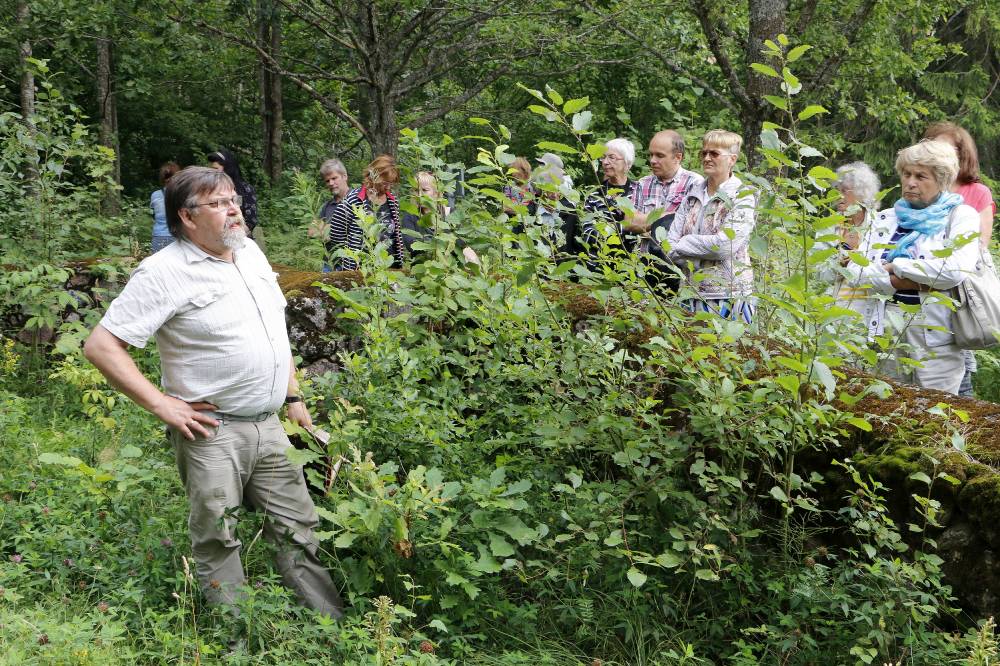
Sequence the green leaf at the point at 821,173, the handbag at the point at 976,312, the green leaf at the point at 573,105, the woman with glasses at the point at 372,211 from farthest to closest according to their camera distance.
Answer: the woman with glasses at the point at 372,211, the handbag at the point at 976,312, the green leaf at the point at 573,105, the green leaf at the point at 821,173

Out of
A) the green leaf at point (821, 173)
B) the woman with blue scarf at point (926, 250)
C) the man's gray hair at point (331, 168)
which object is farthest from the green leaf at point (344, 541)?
the man's gray hair at point (331, 168)

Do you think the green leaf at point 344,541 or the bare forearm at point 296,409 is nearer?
the green leaf at point 344,541

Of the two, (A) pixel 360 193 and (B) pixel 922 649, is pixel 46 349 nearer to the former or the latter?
(A) pixel 360 193

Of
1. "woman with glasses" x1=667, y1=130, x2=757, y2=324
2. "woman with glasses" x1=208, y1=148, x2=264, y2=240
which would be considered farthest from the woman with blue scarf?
"woman with glasses" x1=208, y1=148, x2=264, y2=240

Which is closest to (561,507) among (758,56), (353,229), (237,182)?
(353,229)

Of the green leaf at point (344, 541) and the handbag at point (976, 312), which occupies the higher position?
the handbag at point (976, 312)

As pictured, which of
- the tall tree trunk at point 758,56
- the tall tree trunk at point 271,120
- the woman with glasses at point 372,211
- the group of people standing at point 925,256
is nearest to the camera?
the group of people standing at point 925,256

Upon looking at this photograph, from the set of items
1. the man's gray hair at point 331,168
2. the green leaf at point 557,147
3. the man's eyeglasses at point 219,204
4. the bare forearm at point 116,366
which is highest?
the green leaf at point 557,147

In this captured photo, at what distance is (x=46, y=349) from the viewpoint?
7.85 m

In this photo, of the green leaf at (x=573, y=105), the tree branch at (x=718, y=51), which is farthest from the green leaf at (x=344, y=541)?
the tree branch at (x=718, y=51)

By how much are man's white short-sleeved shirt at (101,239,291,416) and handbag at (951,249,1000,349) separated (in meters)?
3.48

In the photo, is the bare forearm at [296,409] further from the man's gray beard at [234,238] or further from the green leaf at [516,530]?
the green leaf at [516,530]

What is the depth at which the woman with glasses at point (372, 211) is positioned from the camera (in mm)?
6605

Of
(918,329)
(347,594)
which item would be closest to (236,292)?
(347,594)
